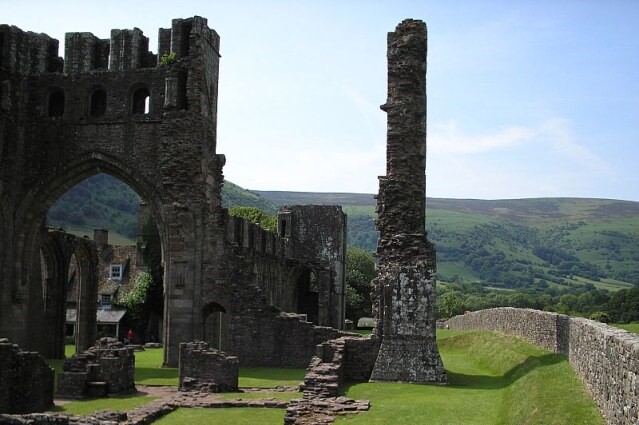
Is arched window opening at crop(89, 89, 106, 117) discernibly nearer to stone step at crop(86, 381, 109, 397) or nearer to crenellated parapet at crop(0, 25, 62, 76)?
crenellated parapet at crop(0, 25, 62, 76)

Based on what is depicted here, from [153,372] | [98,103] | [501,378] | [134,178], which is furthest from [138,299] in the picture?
[501,378]

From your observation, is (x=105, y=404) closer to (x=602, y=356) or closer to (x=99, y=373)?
(x=99, y=373)

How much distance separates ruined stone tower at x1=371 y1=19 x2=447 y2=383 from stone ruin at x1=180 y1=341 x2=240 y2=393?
3644 mm

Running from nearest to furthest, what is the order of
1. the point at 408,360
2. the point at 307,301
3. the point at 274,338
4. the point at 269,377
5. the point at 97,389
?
the point at 97,389 < the point at 408,360 < the point at 269,377 < the point at 274,338 < the point at 307,301

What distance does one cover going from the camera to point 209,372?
20.8 m

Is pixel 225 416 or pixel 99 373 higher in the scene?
pixel 99 373

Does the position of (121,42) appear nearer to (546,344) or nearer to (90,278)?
(90,278)

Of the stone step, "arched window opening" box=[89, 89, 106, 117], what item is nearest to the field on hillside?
the stone step

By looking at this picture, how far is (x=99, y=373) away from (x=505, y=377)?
970 cm

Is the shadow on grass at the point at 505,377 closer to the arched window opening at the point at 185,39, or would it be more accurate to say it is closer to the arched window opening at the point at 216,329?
the arched window opening at the point at 216,329

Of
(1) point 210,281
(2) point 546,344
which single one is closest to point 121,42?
(1) point 210,281

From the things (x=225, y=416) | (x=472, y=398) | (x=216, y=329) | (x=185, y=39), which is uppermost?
(x=185, y=39)

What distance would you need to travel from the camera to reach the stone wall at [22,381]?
15531 millimetres

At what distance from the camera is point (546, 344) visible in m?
21.2
